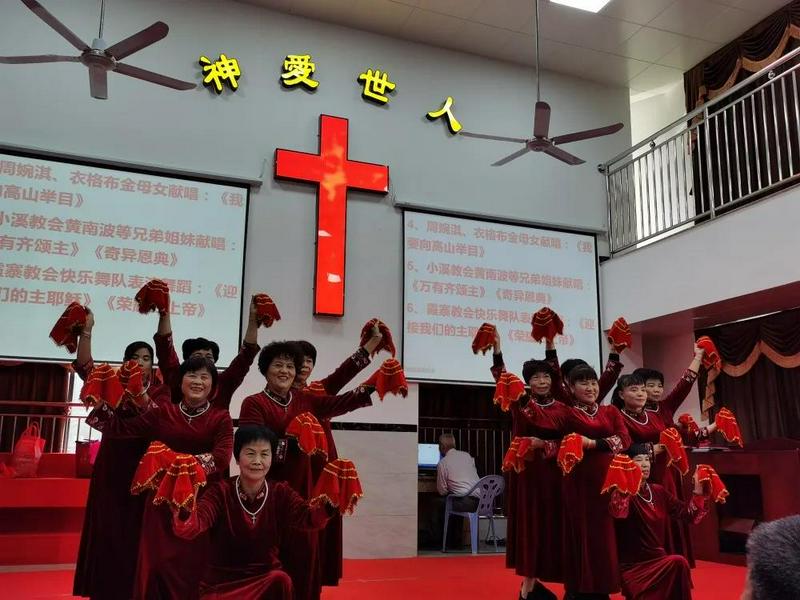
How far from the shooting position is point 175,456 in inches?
86.0

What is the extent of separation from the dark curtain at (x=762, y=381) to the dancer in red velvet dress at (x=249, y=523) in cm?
486

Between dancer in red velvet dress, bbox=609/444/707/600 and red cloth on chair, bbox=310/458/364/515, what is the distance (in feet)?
3.54

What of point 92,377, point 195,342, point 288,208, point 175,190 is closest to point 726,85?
point 288,208

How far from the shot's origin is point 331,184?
18.2ft

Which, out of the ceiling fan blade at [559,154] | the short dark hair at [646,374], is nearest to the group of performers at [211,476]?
the short dark hair at [646,374]

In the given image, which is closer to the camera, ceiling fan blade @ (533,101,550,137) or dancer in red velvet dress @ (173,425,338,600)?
dancer in red velvet dress @ (173,425,338,600)

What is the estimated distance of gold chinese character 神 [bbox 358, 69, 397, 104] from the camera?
5.84 m

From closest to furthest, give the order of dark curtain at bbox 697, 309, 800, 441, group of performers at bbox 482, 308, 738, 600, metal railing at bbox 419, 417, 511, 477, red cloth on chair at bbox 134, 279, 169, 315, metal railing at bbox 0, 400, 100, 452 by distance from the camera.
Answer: group of performers at bbox 482, 308, 738, 600
red cloth on chair at bbox 134, 279, 169, 315
dark curtain at bbox 697, 309, 800, 441
metal railing at bbox 0, 400, 100, 452
metal railing at bbox 419, 417, 511, 477

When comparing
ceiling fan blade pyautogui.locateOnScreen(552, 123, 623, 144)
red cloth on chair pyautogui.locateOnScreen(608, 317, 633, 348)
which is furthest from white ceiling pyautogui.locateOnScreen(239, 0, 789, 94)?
red cloth on chair pyautogui.locateOnScreen(608, 317, 633, 348)

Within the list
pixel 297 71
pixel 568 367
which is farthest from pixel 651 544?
pixel 297 71

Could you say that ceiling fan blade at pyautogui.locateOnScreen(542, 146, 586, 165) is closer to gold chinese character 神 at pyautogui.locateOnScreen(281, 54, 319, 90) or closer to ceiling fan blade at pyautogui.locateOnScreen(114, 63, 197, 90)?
gold chinese character 神 at pyautogui.locateOnScreen(281, 54, 319, 90)

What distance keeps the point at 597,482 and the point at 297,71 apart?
13.1ft

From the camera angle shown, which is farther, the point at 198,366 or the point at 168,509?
the point at 198,366

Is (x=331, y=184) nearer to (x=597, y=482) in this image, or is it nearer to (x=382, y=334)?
(x=382, y=334)
